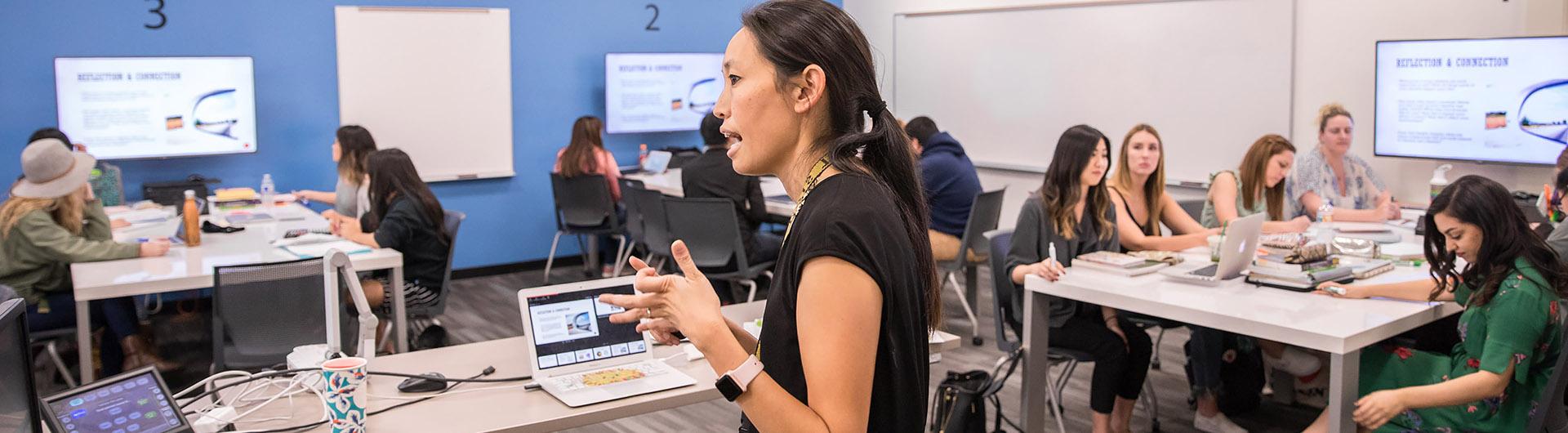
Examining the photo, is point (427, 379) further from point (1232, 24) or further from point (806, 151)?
point (1232, 24)

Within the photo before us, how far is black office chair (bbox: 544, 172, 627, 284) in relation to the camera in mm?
6776

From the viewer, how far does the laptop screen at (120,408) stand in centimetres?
185

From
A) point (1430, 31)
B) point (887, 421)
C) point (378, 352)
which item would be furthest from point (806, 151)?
point (1430, 31)

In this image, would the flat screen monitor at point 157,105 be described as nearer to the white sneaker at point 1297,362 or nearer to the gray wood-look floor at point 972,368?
the gray wood-look floor at point 972,368

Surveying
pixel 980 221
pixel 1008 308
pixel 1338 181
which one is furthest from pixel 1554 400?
pixel 980 221

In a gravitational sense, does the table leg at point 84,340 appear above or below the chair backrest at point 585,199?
below

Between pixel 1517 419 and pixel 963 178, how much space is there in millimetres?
2893

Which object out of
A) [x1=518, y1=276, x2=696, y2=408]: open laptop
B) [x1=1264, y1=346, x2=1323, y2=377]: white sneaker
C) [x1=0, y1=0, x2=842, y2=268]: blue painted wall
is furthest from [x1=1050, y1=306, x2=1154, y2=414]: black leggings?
[x1=0, y1=0, x2=842, y2=268]: blue painted wall

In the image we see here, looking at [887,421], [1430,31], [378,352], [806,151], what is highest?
[1430,31]

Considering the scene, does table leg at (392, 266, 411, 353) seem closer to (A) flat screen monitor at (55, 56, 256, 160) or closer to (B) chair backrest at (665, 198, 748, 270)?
(B) chair backrest at (665, 198, 748, 270)

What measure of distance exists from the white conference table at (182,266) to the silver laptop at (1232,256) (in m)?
2.56

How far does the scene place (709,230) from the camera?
5488mm

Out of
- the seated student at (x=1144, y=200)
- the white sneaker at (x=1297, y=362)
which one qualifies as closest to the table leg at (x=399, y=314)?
the seated student at (x=1144, y=200)

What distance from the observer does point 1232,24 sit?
618cm
